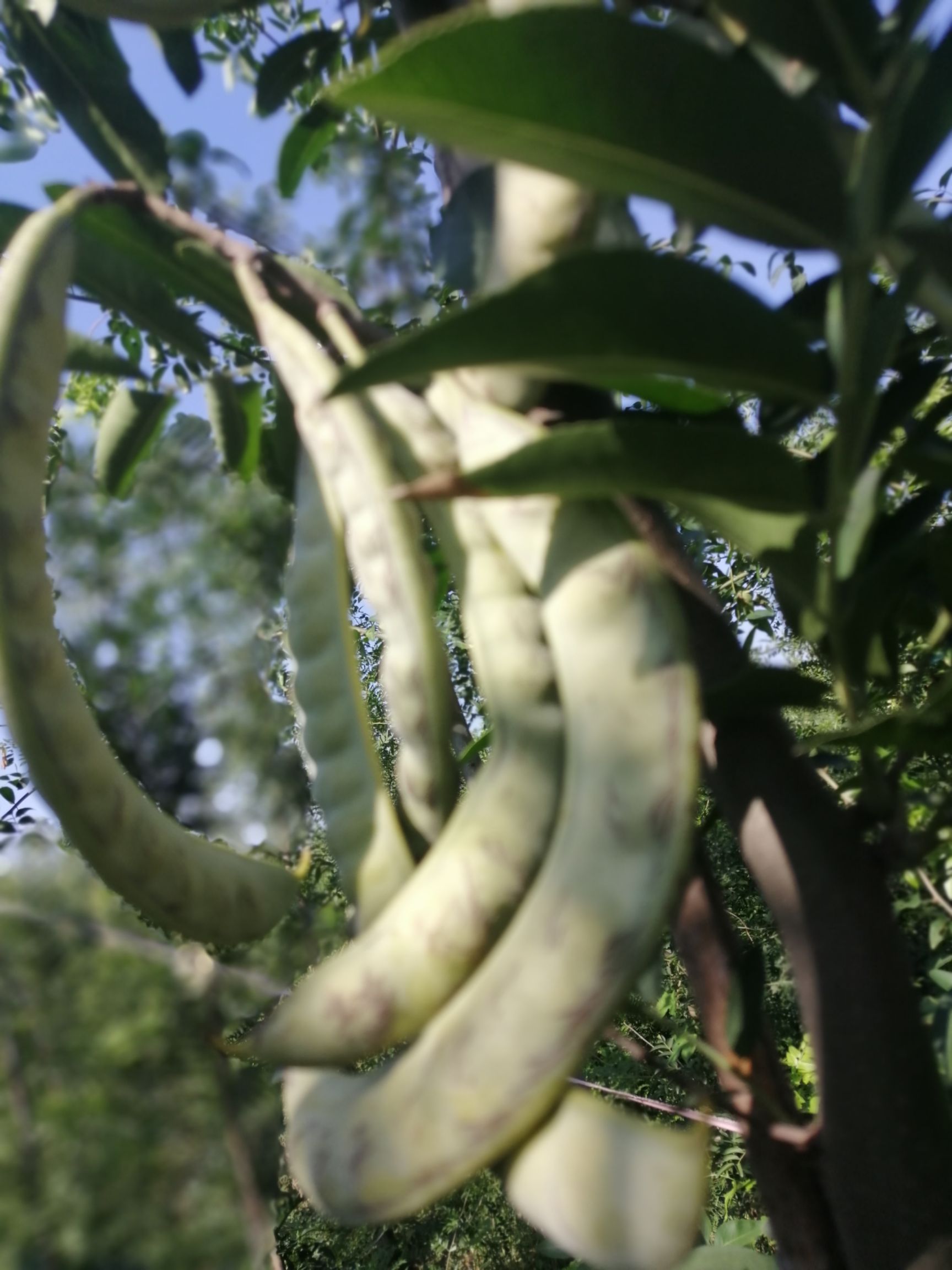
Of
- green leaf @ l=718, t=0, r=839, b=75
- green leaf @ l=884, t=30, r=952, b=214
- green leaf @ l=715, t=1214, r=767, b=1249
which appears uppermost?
green leaf @ l=718, t=0, r=839, b=75

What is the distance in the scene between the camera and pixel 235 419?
1.89 feet

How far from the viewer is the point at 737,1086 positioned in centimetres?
35

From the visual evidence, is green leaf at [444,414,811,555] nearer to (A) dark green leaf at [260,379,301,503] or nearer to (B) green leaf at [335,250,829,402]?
(B) green leaf at [335,250,829,402]

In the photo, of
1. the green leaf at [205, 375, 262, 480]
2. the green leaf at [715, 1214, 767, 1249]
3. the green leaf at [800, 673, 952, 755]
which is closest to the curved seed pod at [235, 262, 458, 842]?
the green leaf at [800, 673, 952, 755]

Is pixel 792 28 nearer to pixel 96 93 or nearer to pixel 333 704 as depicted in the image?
pixel 333 704

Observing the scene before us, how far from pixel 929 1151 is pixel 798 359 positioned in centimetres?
21

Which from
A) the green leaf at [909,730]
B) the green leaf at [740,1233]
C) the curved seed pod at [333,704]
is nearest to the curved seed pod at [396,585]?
the curved seed pod at [333,704]

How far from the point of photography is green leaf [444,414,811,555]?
24cm

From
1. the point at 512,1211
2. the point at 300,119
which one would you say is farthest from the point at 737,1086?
the point at 512,1211

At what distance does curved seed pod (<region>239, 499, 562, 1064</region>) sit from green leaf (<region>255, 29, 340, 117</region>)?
1.56ft

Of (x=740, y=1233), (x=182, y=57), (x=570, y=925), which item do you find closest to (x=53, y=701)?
(x=570, y=925)

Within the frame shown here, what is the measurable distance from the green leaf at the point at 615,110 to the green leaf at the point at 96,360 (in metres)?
0.35

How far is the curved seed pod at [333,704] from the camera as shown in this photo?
12.2 inches

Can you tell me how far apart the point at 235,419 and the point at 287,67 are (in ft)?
0.72
